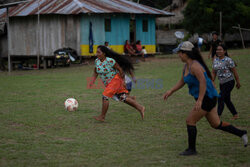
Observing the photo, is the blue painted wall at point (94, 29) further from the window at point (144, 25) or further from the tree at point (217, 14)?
the tree at point (217, 14)

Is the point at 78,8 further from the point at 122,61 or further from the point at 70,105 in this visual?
the point at 122,61

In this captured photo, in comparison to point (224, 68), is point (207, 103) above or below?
below

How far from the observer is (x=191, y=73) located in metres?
5.14

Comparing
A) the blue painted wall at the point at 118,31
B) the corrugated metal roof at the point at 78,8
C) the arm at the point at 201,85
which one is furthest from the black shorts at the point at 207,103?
the blue painted wall at the point at 118,31

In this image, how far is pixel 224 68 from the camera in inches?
307

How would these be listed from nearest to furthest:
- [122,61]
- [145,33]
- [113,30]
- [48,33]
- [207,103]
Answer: [207,103]
[122,61]
[48,33]
[113,30]
[145,33]

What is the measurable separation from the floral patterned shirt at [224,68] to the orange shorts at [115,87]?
6.54 feet

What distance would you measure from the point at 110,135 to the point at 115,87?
1.47 meters

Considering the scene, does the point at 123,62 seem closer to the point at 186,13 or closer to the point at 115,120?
the point at 115,120

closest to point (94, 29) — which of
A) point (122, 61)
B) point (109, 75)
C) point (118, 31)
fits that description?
point (118, 31)

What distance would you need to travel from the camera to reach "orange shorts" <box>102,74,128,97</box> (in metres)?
7.71

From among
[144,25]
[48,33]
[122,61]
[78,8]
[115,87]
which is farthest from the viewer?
[144,25]

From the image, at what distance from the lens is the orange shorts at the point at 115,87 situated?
7.71m

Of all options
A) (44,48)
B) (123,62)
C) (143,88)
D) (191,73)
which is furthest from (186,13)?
(191,73)
